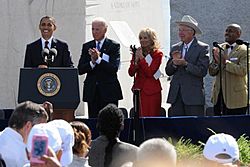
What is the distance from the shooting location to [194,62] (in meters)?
9.51

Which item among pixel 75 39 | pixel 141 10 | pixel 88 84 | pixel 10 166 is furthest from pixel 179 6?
pixel 10 166

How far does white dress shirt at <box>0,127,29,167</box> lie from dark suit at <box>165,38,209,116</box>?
179 inches

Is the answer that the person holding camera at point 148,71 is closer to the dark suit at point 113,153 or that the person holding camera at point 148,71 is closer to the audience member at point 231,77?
the audience member at point 231,77

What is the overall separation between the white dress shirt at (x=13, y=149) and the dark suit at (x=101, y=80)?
420cm

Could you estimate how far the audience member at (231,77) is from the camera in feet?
31.3

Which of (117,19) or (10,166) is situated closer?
(10,166)

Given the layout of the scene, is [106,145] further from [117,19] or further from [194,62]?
[117,19]

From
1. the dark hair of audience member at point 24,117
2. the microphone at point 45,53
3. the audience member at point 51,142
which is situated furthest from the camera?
the microphone at point 45,53

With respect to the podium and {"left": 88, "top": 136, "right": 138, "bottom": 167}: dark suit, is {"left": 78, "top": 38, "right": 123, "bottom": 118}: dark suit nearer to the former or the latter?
the podium

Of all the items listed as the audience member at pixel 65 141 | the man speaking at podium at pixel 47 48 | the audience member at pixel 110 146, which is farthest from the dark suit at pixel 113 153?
the man speaking at podium at pixel 47 48

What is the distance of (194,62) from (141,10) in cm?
215

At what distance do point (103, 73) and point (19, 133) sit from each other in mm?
4295

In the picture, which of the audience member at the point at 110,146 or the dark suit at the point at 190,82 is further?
the dark suit at the point at 190,82

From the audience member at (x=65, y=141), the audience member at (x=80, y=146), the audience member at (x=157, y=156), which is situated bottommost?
the audience member at (x=80, y=146)
